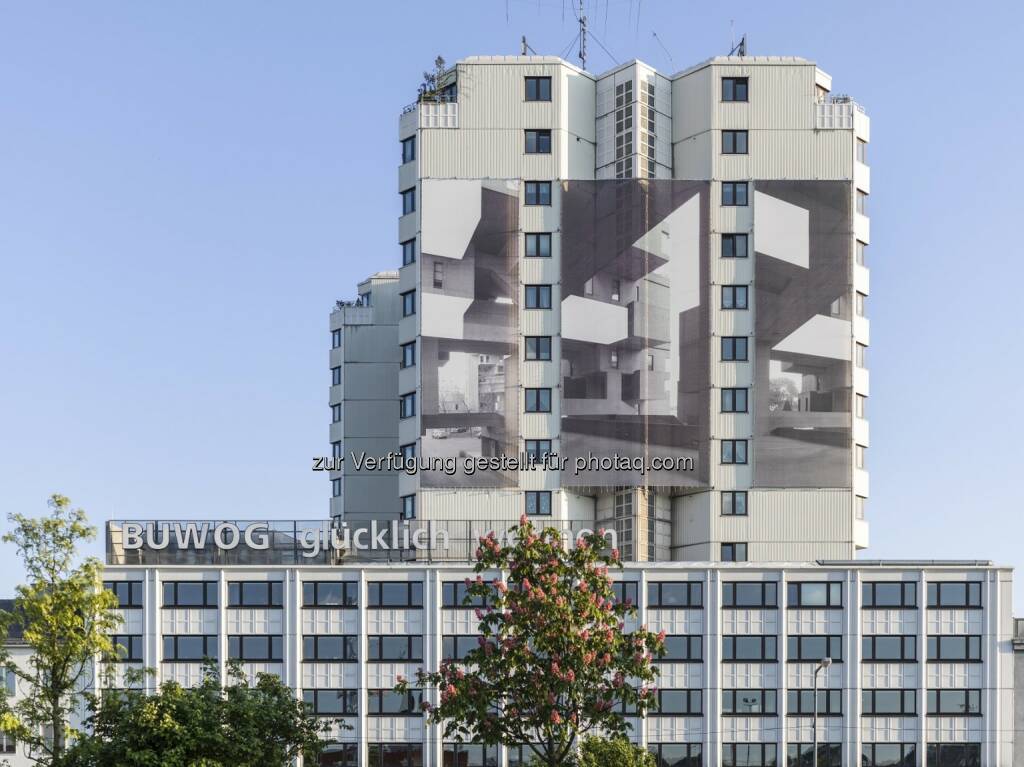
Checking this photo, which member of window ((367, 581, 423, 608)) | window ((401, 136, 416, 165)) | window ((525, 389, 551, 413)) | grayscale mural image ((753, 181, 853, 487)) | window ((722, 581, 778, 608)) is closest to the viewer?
window ((722, 581, 778, 608))

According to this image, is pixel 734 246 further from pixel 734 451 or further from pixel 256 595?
pixel 256 595

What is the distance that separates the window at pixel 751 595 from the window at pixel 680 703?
6.39m

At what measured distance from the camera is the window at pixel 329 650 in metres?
113

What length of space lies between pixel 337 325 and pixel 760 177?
46387mm

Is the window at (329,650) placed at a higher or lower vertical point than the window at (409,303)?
lower

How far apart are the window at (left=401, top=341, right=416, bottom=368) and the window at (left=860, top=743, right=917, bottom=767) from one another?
42.8m

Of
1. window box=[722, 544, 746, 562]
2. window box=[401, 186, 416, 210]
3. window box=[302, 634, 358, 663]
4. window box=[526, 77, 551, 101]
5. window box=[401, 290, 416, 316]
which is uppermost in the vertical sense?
window box=[526, 77, 551, 101]

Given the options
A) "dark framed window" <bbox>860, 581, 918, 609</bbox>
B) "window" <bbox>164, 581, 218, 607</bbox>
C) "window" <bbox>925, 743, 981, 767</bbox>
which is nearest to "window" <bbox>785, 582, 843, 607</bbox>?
"dark framed window" <bbox>860, 581, 918, 609</bbox>

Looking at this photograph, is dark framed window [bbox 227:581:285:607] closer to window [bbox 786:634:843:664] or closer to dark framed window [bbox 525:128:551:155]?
window [bbox 786:634:843:664]

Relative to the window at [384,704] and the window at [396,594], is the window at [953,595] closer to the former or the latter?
the window at [396,594]

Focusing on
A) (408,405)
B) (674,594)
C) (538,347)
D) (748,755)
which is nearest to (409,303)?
(408,405)

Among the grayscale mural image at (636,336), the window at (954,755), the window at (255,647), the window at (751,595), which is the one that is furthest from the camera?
the grayscale mural image at (636,336)

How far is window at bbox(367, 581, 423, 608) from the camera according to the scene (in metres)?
114

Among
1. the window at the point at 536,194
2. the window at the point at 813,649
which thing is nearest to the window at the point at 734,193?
the window at the point at 536,194
